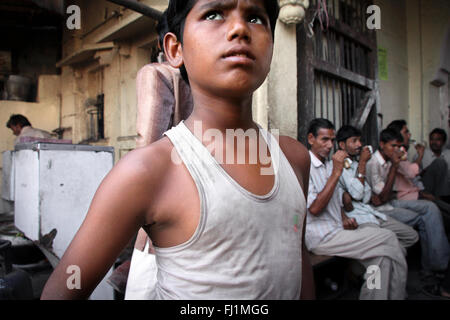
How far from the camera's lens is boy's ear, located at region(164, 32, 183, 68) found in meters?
0.93

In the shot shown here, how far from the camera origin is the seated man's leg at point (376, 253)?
2.40m

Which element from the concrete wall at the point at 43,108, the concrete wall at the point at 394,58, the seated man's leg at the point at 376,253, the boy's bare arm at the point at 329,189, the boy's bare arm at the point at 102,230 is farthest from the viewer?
the concrete wall at the point at 43,108

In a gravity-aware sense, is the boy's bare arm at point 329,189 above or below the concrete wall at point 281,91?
below

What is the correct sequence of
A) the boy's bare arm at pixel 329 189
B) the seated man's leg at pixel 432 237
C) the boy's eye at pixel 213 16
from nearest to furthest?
the boy's eye at pixel 213 16 < the boy's bare arm at pixel 329 189 < the seated man's leg at pixel 432 237

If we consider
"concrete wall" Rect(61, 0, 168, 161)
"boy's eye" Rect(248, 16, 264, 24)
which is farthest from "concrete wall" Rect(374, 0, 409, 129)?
"boy's eye" Rect(248, 16, 264, 24)

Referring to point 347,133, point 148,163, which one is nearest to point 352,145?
point 347,133

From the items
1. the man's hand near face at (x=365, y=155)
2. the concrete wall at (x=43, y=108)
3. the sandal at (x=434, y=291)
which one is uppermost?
the concrete wall at (x=43, y=108)

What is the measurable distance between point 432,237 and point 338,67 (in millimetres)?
2238

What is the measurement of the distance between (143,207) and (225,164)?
244mm

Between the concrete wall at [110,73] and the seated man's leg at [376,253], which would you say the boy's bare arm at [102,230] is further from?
the concrete wall at [110,73]

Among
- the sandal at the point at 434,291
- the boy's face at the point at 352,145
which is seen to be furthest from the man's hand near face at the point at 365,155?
the sandal at the point at 434,291

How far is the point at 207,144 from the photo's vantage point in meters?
0.83

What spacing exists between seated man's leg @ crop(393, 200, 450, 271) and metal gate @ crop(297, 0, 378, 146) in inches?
44.9

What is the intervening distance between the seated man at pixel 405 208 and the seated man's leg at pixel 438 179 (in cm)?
104
